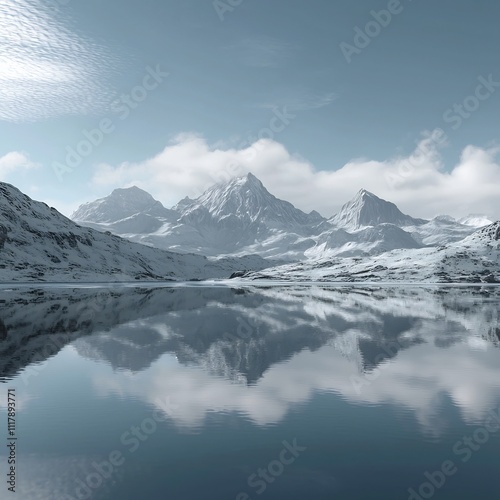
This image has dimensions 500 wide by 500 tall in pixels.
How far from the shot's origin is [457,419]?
79.6 ft

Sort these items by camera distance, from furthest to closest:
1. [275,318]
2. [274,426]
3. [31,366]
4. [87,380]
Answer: [275,318] → [31,366] → [87,380] → [274,426]

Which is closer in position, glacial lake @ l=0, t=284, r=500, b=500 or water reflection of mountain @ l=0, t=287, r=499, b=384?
glacial lake @ l=0, t=284, r=500, b=500

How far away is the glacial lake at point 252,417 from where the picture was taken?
17.2 m

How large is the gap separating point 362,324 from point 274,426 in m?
43.9

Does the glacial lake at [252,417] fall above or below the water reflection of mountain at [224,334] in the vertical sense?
below

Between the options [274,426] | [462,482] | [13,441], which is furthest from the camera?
[274,426]

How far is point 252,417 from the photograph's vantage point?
24.5 metres

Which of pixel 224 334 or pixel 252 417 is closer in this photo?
pixel 252 417

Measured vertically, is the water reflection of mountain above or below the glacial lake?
above

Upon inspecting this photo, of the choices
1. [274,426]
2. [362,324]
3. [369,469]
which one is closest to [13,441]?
[274,426]

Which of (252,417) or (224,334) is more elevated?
(224,334)

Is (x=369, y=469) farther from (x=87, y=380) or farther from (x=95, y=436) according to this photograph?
(x=87, y=380)

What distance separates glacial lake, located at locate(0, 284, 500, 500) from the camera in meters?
17.2

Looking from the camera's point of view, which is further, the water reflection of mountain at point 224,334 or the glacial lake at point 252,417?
the water reflection of mountain at point 224,334
